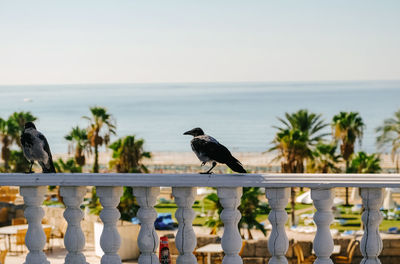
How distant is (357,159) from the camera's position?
4316 centimetres

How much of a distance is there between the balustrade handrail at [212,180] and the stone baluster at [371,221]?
74mm

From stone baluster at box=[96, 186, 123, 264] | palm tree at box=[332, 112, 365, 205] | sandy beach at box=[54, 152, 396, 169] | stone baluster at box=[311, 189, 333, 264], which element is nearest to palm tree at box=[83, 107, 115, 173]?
palm tree at box=[332, 112, 365, 205]

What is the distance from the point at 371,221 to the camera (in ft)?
12.5

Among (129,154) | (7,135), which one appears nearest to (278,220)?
→ (129,154)

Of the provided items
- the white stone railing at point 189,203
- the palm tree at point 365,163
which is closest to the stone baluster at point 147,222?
the white stone railing at point 189,203

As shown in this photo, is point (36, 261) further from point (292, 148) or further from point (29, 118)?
point (29, 118)

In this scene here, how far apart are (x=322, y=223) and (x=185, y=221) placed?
2.53 ft

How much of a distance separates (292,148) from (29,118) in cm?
2121

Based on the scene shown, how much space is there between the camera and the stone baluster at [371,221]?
149 inches

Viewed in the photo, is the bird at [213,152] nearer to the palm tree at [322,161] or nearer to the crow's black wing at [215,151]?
the crow's black wing at [215,151]

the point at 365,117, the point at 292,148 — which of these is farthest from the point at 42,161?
the point at 365,117

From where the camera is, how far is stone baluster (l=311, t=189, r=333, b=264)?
12.6ft

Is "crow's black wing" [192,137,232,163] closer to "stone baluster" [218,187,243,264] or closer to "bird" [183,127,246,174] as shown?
"bird" [183,127,246,174]

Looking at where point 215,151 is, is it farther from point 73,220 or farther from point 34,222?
point 34,222
